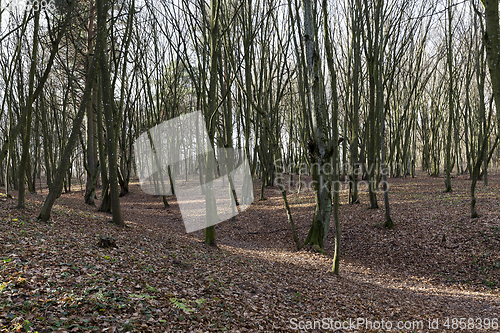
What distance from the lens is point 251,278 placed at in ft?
18.1

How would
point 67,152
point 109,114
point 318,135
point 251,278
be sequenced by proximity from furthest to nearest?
1. point 318,135
2. point 109,114
3. point 67,152
4. point 251,278

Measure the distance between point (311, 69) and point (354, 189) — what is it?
22.8 ft

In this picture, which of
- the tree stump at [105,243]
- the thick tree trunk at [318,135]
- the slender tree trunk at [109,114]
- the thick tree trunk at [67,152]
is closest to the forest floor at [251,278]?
the tree stump at [105,243]

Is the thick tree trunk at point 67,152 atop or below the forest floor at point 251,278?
atop

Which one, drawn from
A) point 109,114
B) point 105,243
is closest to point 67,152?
point 109,114

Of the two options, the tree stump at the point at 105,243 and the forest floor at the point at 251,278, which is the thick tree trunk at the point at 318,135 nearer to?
the forest floor at the point at 251,278

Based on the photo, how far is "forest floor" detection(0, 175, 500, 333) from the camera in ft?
11.2

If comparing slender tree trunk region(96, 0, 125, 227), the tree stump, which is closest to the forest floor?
the tree stump

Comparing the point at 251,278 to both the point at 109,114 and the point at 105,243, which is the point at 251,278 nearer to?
the point at 105,243

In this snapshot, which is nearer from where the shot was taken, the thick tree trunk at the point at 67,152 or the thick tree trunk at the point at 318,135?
the thick tree trunk at the point at 67,152

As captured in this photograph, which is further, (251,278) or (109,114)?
(109,114)

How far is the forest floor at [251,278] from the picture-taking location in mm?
3404

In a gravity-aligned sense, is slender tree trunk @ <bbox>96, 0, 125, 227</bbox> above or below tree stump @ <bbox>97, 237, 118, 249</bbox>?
above

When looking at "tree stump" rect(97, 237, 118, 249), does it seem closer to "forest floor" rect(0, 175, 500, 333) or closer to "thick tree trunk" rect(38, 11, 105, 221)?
"forest floor" rect(0, 175, 500, 333)
